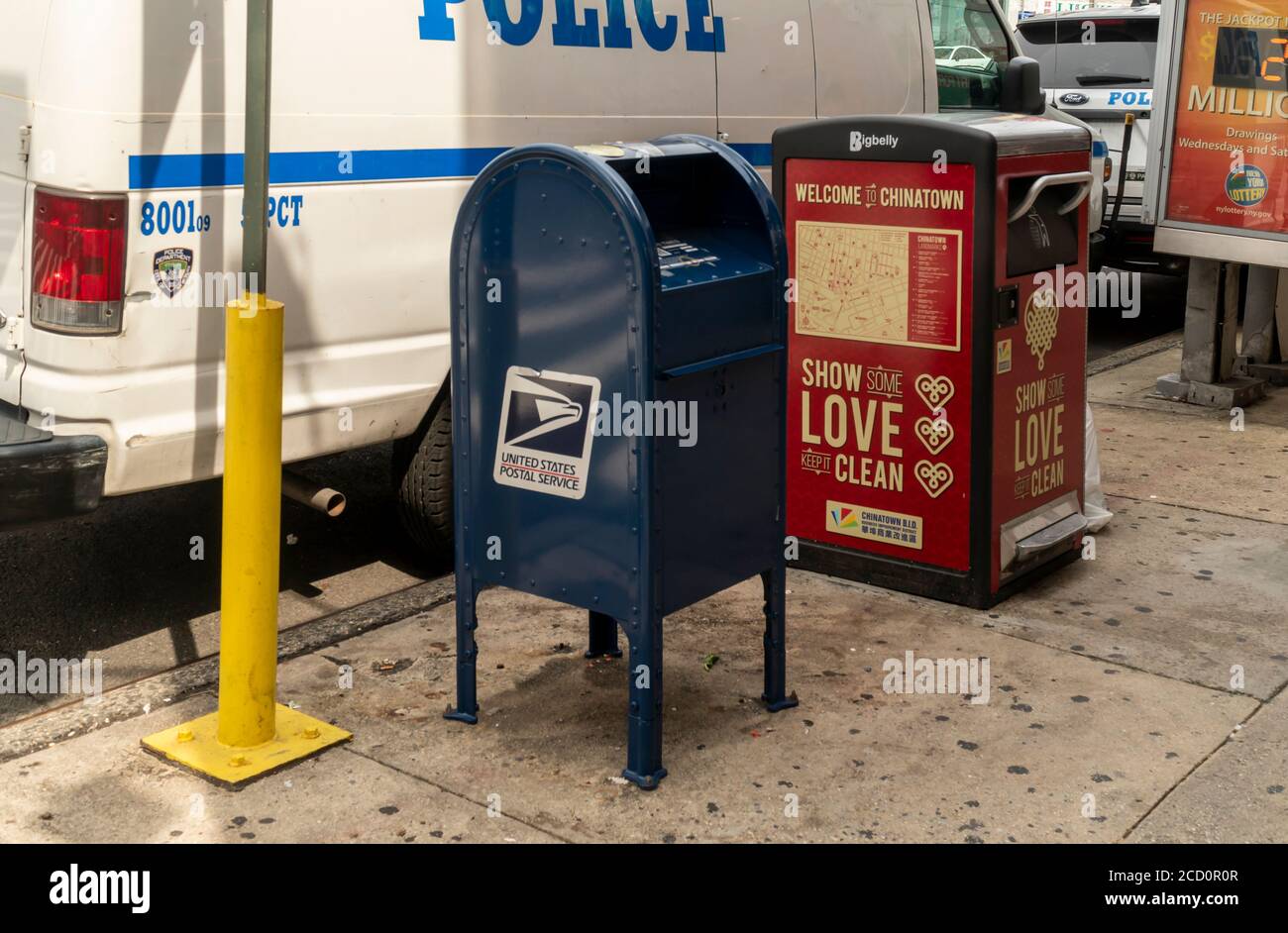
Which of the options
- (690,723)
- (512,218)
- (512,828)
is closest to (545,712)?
(690,723)

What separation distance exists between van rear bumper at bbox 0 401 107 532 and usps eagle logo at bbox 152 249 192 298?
485 mm

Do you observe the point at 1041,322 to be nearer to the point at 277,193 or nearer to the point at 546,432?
the point at 546,432

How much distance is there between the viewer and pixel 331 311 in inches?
189

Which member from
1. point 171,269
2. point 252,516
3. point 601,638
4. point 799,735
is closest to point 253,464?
point 252,516

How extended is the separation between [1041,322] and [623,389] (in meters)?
2.07

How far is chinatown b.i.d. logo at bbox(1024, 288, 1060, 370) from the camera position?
5112mm

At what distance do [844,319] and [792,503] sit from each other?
71 cm

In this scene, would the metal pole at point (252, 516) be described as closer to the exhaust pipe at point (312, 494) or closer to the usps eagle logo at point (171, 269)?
the usps eagle logo at point (171, 269)

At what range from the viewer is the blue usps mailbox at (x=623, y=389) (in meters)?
3.72

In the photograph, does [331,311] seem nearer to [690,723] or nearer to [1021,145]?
[690,723]

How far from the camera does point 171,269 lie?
436 centimetres

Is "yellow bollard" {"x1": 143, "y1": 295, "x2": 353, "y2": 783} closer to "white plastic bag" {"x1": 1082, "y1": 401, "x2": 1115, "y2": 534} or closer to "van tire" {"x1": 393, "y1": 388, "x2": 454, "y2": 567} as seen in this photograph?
"van tire" {"x1": 393, "y1": 388, "x2": 454, "y2": 567}

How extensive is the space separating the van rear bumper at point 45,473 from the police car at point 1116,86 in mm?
7584

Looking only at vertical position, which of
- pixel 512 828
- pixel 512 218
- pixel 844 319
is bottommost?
pixel 512 828
